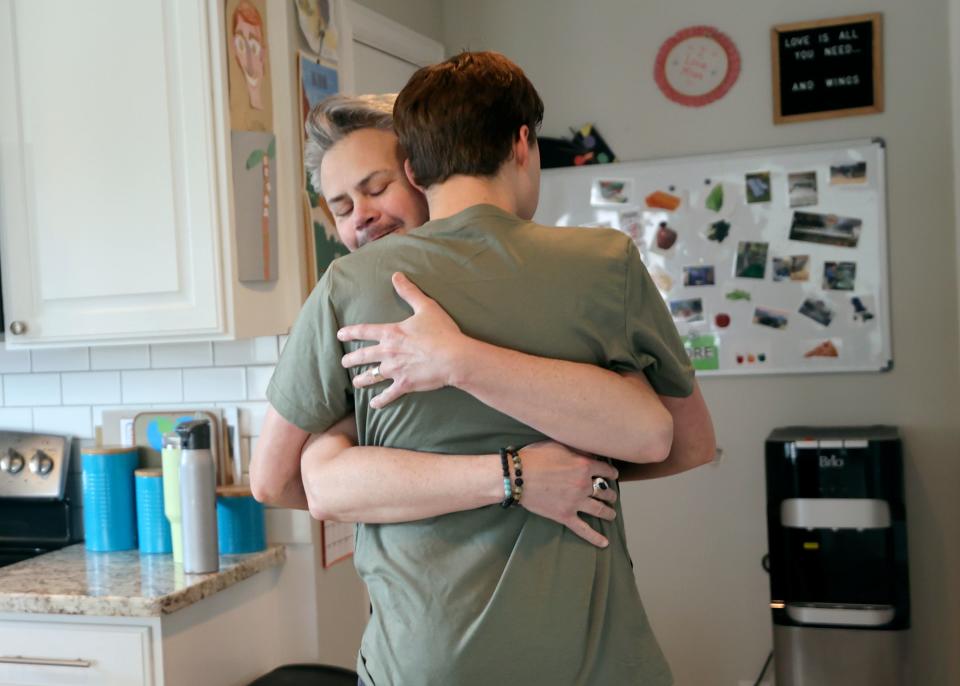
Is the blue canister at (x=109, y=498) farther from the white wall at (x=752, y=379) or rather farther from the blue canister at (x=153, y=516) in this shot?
the white wall at (x=752, y=379)

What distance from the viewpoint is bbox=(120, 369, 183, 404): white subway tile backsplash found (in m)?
2.57

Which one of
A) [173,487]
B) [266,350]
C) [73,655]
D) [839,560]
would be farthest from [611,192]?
[73,655]

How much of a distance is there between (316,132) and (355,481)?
0.66 meters

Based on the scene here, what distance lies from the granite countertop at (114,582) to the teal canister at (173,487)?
0.05 m

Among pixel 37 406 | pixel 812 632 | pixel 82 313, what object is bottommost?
pixel 812 632

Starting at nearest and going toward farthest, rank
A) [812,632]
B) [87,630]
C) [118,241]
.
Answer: [87,630]
[118,241]
[812,632]

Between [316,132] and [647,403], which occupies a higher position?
[316,132]

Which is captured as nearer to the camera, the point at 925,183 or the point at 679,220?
the point at 925,183

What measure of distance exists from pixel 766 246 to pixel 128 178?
2.08m

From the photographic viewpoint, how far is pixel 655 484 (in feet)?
11.9

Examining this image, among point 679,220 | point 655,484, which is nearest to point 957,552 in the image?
point 655,484

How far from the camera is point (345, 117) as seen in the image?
62.1 inches

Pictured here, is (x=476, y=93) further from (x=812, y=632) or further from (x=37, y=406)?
(x=812, y=632)

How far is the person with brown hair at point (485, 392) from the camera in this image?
3.56 ft
